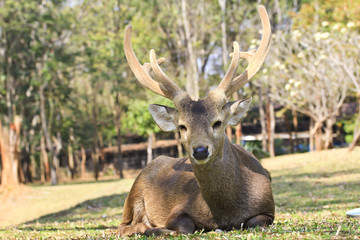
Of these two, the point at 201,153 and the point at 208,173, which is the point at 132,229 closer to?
the point at 208,173

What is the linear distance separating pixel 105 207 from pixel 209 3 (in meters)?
24.4

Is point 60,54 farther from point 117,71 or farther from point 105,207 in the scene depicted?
point 105,207

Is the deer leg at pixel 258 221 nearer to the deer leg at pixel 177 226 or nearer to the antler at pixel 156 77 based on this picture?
the deer leg at pixel 177 226

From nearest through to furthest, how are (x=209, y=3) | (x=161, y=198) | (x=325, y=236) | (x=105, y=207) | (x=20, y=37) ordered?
(x=325, y=236), (x=161, y=198), (x=105, y=207), (x=20, y=37), (x=209, y=3)

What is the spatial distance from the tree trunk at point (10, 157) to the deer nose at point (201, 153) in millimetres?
20233

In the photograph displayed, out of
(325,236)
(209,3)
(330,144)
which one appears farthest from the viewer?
(209,3)

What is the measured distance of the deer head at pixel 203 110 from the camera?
466cm

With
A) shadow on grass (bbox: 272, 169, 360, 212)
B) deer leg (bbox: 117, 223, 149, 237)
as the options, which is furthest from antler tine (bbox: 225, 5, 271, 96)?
shadow on grass (bbox: 272, 169, 360, 212)

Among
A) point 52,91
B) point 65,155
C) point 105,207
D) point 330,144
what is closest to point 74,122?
point 52,91

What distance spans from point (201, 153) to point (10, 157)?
20.8 metres

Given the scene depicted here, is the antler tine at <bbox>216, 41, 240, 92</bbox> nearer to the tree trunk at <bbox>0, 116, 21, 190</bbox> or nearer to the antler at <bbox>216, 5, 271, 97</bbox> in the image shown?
the antler at <bbox>216, 5, 271, 97</bbox>

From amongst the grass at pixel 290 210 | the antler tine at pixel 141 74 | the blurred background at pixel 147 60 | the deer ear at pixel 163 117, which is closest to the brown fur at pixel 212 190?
the deer ear at pixel 163 117

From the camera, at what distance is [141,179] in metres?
6.39

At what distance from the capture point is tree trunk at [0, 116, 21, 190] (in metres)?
23.1
